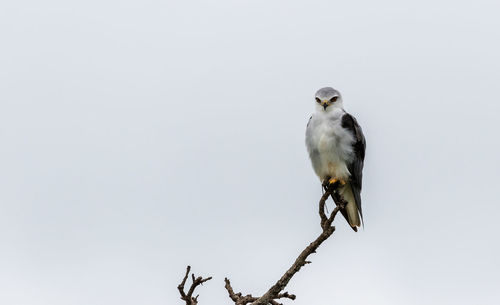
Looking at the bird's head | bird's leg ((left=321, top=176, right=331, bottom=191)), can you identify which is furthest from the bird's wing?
the bird's head

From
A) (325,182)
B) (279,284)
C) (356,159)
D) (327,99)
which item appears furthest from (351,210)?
(279,284)

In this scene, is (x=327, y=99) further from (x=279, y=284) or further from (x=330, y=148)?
(x=279, y=284)

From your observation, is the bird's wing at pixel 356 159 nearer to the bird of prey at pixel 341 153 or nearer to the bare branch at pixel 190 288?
the bird of prey at pixel 341 153

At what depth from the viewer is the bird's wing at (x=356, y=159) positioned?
388 inches

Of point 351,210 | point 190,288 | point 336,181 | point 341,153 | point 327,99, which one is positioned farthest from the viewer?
point 327,99

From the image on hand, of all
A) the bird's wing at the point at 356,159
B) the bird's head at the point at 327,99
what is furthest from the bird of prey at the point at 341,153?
the bird's head at the point at 327,99

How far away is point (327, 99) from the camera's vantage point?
34.5ft

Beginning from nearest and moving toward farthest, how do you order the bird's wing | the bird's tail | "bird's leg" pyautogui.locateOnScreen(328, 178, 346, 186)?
1. "bird's leg" pyautogui.locateOnScreen(328, 178, 346, 186)
2. the bird's wing
3. the bird's tail

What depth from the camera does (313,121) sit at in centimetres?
1024

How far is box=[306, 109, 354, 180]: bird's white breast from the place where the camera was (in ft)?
31.9

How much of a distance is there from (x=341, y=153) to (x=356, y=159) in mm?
286

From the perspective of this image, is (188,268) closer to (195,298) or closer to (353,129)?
Answer: (195,298)

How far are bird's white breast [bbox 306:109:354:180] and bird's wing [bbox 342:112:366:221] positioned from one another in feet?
0.22

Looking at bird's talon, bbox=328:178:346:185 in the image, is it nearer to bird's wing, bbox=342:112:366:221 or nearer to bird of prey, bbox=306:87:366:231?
bird of prey, bbox=306:87:366:231
